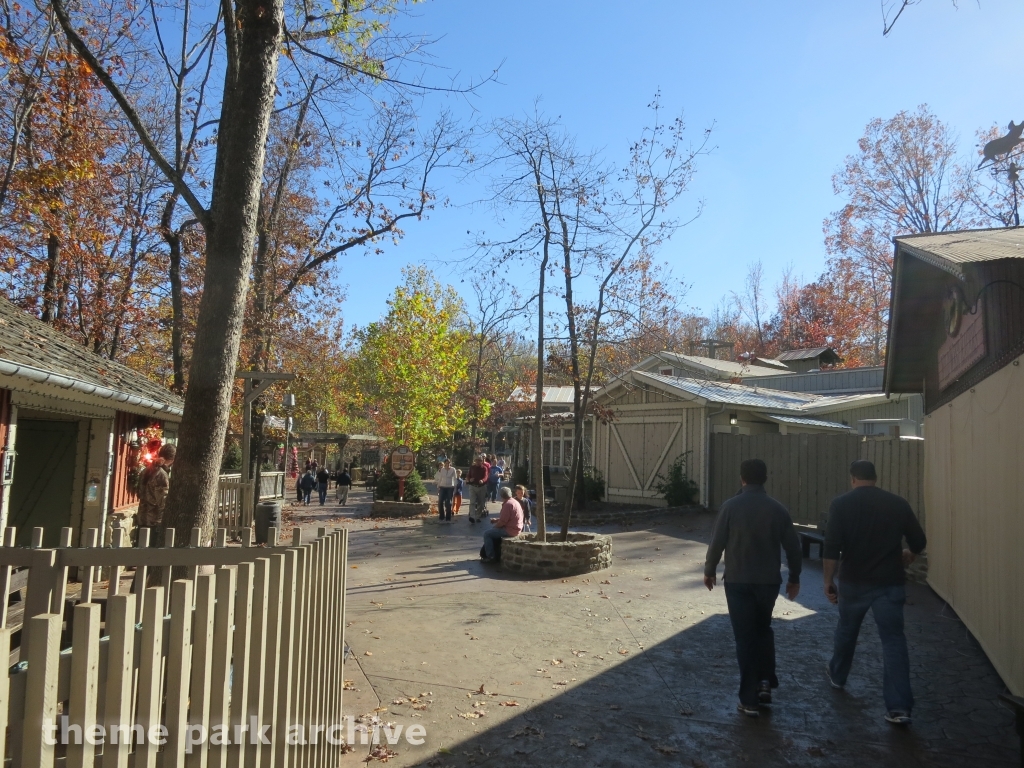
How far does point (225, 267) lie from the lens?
525cm

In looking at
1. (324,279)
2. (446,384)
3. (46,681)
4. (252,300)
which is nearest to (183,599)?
(46,681)

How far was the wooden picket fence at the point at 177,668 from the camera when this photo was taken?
1813 mm

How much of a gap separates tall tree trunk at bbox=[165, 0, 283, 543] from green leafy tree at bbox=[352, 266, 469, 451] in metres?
28.6

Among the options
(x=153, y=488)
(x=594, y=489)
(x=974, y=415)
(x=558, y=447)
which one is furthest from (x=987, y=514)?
(x=558, y=447)

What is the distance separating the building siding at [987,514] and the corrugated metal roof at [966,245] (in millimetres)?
861

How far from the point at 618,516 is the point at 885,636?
43.0 feet

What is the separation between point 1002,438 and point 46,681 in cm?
615

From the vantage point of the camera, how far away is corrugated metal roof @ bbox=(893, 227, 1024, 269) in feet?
16.4

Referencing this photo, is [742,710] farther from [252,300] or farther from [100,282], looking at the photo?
[100,282]

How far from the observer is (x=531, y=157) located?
1263 centimetres

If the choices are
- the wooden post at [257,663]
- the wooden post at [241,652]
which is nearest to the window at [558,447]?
the wooden post at [257,663]

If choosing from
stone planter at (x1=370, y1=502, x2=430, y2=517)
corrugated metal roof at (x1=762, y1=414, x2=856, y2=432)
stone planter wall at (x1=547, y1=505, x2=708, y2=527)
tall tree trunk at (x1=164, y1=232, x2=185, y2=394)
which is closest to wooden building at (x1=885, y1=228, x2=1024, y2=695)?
stone planter wall at (x1=547, y1=505, x2=708, y2=527)

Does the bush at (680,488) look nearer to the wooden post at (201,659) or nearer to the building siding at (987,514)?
the building siding at (987,514)

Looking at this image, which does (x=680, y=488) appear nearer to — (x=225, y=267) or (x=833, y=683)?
(x=833, y=683)
